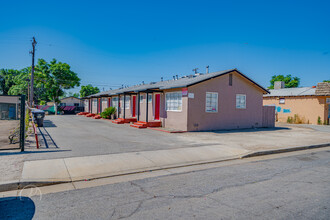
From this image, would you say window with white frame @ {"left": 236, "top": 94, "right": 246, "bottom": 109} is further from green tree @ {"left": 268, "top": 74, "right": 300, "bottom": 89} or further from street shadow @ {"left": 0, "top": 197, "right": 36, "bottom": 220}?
green tree @ {"left": 268, "top": 74, "right": 300, "bottom": 89}

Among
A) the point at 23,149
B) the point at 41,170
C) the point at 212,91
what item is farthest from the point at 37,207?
the point at 212,91

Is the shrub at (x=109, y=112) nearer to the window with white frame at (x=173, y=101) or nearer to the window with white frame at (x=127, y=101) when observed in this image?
the window with white frame at (x=127, y=101)

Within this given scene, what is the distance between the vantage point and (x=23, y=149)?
25.9 ft

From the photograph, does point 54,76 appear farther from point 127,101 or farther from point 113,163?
point 113,163

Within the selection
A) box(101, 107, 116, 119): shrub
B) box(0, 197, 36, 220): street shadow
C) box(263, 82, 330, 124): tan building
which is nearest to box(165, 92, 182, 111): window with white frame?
box(101, 107, 116, 119): shrub

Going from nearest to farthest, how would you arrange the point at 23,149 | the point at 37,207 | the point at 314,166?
the point at 37,207 < the point at 314,166 < the point at 23,149

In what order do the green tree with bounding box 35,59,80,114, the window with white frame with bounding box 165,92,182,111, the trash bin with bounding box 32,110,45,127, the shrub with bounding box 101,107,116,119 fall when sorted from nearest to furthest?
the window with white frame with bounding box 165,92,182,111 → the trash bin with bounding box 32,110,45,127 → the shrub with bounding box 101,107,116,119 → the green tree with bounding box 35,59,80,114

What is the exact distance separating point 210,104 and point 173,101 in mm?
2550

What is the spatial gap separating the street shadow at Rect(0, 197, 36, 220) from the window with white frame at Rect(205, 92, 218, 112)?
12.8 meters

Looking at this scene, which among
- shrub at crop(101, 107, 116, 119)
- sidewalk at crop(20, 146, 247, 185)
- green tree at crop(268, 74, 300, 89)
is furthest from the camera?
green tree at crop(268, 74, 300, 89)

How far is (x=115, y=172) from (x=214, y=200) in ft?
9.37

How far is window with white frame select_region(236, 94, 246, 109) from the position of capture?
17470 mm

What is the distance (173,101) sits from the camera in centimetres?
1645

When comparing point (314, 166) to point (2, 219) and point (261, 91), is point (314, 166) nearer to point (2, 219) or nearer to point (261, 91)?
point (2, 219)
